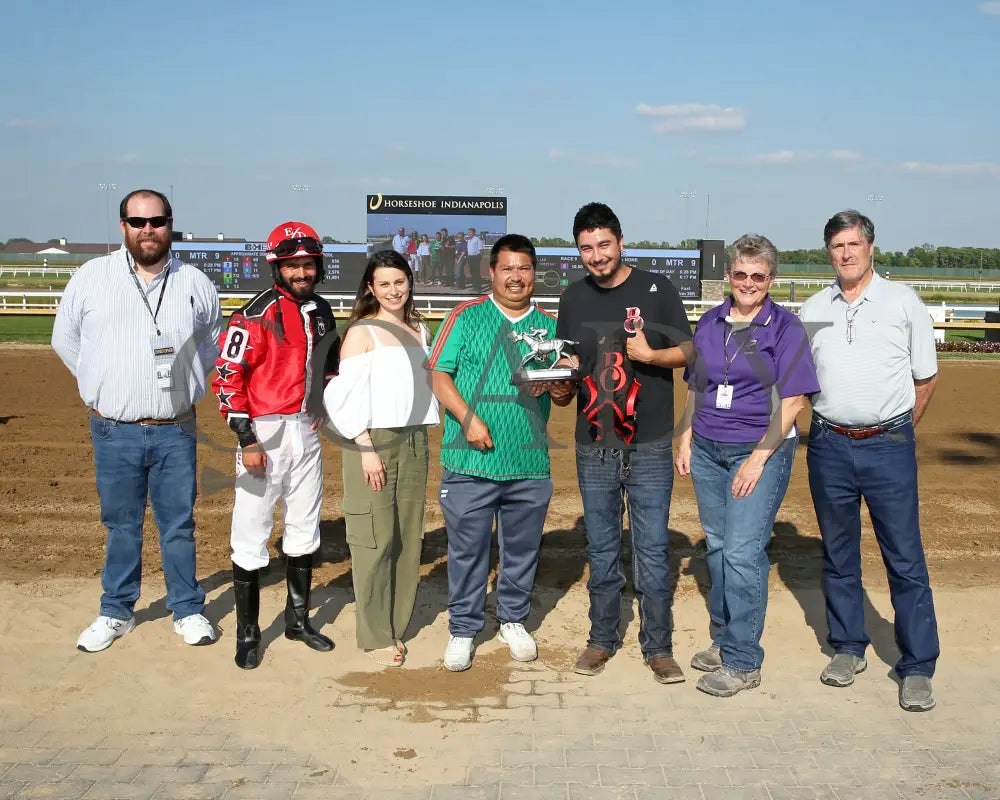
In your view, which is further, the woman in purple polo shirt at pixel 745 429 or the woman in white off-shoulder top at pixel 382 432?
the woman in white off-shoulder top at pixel 382 432

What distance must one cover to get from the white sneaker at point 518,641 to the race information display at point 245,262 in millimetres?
29384

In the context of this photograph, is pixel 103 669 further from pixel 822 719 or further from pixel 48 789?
pixel 822 719

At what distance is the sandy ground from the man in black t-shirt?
1.65 feet

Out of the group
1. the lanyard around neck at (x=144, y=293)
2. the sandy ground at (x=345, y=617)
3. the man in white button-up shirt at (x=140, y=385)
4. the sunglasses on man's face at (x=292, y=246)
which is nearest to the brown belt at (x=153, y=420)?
the man in white button-up shirt at (x=140, y=385)

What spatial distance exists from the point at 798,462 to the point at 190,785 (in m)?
8.36

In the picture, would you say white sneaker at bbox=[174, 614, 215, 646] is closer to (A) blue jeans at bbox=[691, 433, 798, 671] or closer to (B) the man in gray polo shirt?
(A) blue jeans at bbox=[691, 433, 798, 671]

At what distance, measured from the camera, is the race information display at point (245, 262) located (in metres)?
33.9

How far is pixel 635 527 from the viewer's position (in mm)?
4988

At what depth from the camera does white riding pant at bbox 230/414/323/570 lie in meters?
5.07

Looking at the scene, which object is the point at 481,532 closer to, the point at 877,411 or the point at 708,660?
the point at 708,660

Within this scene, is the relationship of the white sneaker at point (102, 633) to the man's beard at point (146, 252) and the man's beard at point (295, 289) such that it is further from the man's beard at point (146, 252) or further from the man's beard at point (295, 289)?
the man's beard at point (295, 289)

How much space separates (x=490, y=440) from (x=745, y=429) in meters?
1.26

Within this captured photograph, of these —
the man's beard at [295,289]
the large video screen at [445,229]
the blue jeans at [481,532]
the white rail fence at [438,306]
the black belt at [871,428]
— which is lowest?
the blue jeans at [481,532]

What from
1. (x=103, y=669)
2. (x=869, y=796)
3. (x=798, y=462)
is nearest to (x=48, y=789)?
(x=103, y=669)
